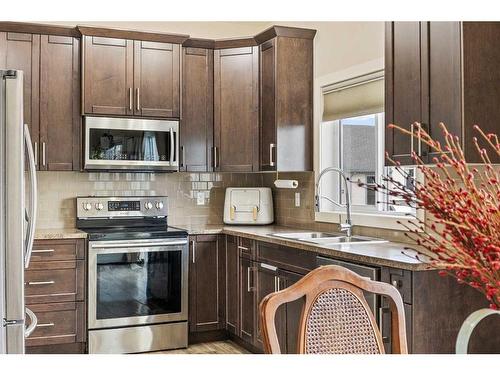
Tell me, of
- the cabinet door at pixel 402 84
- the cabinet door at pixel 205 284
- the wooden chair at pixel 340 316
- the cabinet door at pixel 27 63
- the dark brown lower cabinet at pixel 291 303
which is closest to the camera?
the wooden chair at pixel 340 316

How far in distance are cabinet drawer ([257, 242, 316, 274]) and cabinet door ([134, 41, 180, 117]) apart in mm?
1375

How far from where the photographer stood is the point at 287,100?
178 inches

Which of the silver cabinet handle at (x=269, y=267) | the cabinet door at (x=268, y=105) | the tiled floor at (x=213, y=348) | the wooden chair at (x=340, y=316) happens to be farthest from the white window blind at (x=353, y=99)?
the wooden chair at (x=340, y=316)

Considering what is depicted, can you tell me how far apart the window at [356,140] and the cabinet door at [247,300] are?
737 mm

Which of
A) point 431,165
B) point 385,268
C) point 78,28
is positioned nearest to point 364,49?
point 431,165

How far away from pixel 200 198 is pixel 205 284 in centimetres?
89

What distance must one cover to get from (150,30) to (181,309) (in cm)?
216

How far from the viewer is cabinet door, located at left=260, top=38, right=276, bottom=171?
14.8 ft

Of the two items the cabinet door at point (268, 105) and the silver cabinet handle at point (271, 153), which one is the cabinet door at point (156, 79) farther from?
the silver cabinet handle at point (271, 153)

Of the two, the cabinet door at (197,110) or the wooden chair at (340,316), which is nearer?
the wooden chair at (340,316)

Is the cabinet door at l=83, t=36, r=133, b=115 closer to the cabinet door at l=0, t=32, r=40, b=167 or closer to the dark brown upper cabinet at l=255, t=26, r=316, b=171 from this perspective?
the cabinet door at l=0, t=32, r=40, b=167

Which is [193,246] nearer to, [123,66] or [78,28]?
[123,66]

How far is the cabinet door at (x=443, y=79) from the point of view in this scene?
9.02 ft

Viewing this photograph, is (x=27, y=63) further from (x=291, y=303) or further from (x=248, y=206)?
(x=291, y=303)
